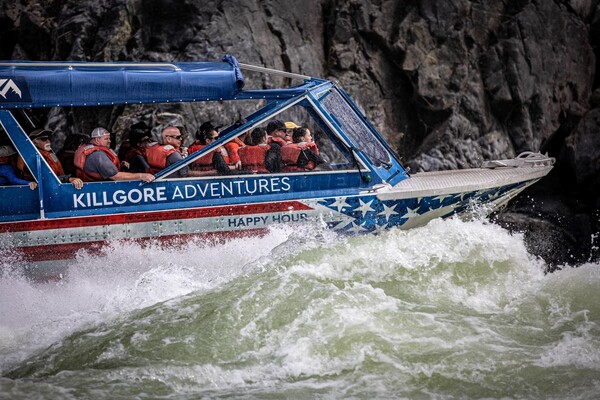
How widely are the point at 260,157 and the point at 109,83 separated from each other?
5.19ft

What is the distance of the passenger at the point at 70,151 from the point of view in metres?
8.21

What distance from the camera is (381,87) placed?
1378 cm

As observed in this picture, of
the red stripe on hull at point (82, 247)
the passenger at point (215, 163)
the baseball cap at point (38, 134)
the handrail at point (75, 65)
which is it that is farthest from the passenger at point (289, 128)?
the baseball cap at point (38, 134)

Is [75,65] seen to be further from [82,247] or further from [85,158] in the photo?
[82,247]

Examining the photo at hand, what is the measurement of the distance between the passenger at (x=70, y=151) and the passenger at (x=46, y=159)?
0.33m

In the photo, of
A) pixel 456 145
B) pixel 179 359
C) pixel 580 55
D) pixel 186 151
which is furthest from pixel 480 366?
pixel 580 55

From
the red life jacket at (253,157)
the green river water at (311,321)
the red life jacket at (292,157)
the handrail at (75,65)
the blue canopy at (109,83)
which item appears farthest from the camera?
the red life jacket at (292,157)

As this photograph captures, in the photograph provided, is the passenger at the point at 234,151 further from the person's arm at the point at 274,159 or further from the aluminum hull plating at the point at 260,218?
the aluminum hull plating at the point at 260,218

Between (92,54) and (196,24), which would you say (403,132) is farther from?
(92,54)

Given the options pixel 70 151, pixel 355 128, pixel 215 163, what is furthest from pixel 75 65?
pixel 355 128

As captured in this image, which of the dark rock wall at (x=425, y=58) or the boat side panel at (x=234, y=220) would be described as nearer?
the boat side panel at (x=234, y=220)

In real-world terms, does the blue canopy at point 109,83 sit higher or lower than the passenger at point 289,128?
higher

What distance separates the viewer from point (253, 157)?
793 centimetres

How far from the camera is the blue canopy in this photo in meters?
A: 7.53
